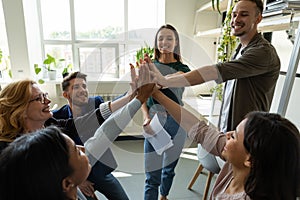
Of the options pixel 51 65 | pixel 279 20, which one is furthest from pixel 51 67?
pixel 279 20

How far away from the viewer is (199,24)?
117 inches

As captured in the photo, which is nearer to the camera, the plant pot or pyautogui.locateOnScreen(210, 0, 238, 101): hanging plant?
pyautogui.locateOnScreen(210, 0, 238, 101): hanging plant

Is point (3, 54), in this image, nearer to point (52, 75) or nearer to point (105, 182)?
point (52, 75)

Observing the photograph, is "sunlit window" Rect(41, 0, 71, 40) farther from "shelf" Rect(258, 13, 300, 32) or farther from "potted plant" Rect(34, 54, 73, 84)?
"shelf" Rect(258, 13, 300, 32)

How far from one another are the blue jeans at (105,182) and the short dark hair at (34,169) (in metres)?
0.77

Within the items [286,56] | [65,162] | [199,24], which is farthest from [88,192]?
[199,24]

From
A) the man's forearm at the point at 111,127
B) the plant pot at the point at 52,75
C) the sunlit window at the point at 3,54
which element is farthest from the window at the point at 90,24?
the man's forearm at the point at 111,127

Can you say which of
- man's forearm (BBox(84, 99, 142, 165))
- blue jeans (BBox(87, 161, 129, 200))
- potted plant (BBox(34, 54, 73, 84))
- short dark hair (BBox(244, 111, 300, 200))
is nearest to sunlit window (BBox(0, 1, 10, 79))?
potted plant (BBox(34, 54, 73, 84))

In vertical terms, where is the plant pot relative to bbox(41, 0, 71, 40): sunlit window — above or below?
below

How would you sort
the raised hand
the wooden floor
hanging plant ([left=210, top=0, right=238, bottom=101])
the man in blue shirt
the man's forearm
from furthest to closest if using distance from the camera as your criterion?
the wooden floor → hanging plant ([left=210, top=0, right=238, bottom=101]) → the man in blue shirt → the raised hand → the man's forearm

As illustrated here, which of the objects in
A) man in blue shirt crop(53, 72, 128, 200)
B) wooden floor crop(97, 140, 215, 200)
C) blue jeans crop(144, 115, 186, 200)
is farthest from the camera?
wooden floor crop(97, 140, 215, 200)

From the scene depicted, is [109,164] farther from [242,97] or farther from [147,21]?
[147,21]

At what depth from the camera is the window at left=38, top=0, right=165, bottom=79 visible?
303 centimetres

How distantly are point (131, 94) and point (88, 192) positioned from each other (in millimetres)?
602
